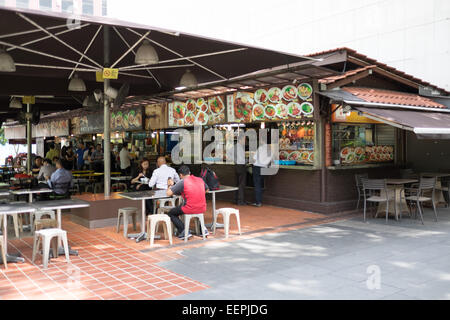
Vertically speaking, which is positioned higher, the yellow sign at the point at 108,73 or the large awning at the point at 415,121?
the yellow sign at the point at 108,73

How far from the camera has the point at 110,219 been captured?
28.9ft

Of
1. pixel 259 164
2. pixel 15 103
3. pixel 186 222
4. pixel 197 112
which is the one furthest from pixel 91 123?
pixel 186 222

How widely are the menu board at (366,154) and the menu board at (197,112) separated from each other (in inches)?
139

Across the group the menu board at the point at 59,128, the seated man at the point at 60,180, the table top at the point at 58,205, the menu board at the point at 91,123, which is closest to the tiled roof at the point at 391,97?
the table top at the point at 58,205

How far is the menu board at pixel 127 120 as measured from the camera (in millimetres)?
15250

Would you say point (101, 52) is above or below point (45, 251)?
above

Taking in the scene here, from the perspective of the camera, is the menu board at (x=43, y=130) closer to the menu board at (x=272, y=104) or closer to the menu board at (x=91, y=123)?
the menu board at (x=91, y=123)

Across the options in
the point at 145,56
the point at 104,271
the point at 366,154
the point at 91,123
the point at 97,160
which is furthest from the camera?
the point at 91,123

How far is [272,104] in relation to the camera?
10.4 meters

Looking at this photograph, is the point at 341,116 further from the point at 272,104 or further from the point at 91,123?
the point at 91,123

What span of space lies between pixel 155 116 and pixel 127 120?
202 centimetres

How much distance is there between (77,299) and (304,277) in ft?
8.87

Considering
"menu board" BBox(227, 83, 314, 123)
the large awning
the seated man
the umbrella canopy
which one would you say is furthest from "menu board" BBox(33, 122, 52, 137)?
the large awning

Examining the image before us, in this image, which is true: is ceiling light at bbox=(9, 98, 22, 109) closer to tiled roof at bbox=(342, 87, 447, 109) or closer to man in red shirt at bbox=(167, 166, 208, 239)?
man in red shirt at bbox=(167, 166, 208, 239)
